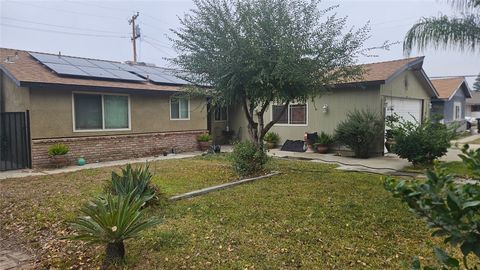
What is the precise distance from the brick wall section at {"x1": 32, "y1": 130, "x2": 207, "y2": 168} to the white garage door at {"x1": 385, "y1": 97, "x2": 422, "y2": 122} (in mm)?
8328

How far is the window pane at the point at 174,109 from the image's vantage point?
13.7m

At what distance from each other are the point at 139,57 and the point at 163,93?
1559 cm

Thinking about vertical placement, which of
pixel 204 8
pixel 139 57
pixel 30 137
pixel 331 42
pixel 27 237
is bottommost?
pixel 27 237

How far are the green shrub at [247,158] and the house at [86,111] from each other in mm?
3877

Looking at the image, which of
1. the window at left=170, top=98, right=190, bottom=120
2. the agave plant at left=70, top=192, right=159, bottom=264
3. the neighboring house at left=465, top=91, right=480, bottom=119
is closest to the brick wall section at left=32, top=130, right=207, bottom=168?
the window at left=170, top=98, right=190, bottom=120

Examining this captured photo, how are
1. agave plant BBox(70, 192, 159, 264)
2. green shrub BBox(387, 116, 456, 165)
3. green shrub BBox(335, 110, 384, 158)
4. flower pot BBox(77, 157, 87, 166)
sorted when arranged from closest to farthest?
agave plant BBox(70, 192, 159, 264) → green shrub BBox(387, 116, 456, 165) → flower pot BBox(77, 157, 87, 166) → green shrub BBox(335, 110, 384, 158)

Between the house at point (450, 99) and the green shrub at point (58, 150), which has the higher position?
the house at point (450, 99)

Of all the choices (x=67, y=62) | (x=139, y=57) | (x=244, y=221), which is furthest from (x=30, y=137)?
(x=139, y=57)

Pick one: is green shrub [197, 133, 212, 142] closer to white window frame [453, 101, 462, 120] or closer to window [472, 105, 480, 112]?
white window frame [453, 101, 462, 120]

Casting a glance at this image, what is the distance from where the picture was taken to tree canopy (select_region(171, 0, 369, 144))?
7.55 m

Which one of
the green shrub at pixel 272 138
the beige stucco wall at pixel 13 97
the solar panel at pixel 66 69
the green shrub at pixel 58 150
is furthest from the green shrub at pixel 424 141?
the beige stucco wall at pixel 13 97

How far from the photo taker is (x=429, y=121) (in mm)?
9516

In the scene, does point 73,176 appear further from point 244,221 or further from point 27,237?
point 244,221

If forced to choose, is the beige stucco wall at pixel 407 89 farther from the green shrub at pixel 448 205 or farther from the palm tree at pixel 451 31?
the green shrub at pixel 448 205
